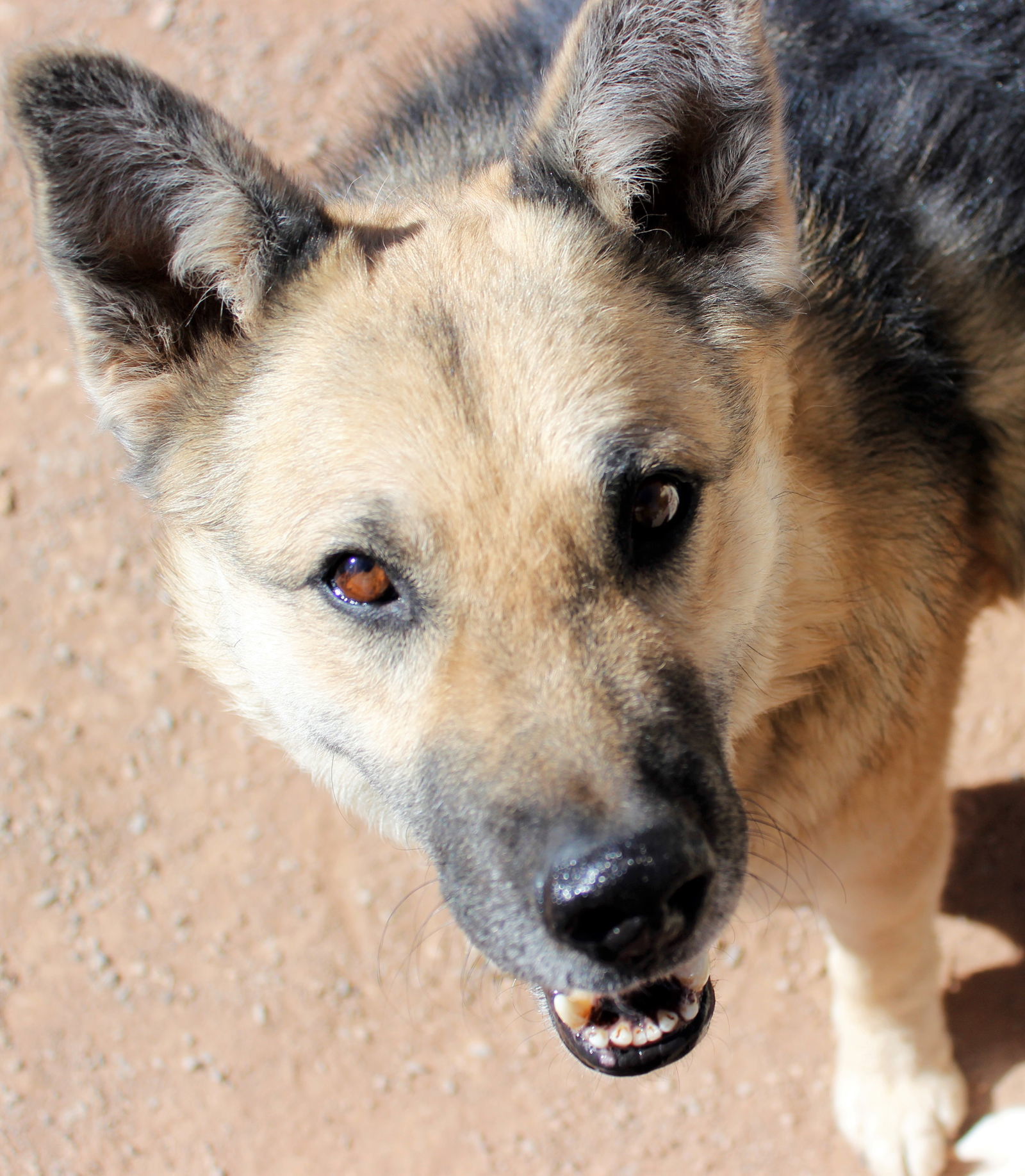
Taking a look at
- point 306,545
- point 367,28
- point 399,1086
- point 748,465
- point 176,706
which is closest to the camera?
point 306,545

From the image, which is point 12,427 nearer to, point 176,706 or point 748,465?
point 176,706

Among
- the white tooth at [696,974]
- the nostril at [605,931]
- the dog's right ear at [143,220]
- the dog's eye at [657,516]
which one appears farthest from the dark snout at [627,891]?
the dog's right ear at [143,220]

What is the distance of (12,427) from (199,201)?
120 inches

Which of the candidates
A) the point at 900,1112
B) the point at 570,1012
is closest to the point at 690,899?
the point at 570,1012

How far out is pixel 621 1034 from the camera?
233 centimetres

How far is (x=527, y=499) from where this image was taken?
203 centimetres

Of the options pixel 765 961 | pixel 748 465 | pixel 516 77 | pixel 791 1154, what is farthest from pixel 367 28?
pixel 791 1154

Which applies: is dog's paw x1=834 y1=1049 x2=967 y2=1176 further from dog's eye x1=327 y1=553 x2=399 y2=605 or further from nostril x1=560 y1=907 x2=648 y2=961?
dog's eye x1=327 y1=553 x2=399 y2=605

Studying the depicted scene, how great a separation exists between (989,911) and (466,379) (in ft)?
9.53

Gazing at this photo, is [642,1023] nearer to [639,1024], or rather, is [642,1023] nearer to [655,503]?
[639,1024]

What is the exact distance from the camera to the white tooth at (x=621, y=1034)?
7.62ft

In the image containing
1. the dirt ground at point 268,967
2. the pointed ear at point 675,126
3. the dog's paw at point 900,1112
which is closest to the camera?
the pointed ear at point 675,126

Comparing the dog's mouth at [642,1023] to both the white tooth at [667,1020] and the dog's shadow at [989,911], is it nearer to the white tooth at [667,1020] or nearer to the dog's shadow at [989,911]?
the white tooth at [667,1020]

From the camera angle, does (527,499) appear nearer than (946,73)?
Yes
